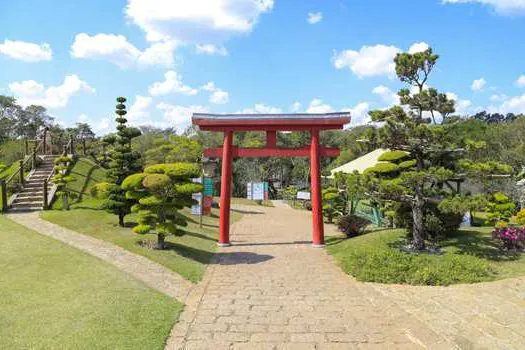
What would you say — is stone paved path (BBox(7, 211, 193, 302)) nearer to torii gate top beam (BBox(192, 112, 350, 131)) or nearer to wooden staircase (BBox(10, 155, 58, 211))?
wooden staircase (BBox(10, 155, 58, 211))

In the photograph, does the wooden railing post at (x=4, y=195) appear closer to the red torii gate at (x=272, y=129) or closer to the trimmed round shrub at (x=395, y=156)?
the red torii gate at (x=272, y=129)

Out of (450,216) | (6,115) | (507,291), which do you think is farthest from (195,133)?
(507,291)

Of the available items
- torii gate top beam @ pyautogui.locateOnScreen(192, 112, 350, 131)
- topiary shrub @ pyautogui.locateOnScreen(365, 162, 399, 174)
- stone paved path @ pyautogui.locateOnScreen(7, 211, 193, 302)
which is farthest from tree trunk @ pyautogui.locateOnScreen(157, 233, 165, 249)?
topiary shrub @ pyautogui.locateOnScreen(365, 162, 399, 174)

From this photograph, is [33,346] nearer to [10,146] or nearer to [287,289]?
[287,289]

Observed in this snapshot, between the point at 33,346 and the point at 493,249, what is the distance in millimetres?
12887

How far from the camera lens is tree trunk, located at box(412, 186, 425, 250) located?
14.1m

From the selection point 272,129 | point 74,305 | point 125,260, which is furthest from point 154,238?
point 74,305

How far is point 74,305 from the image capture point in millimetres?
8008

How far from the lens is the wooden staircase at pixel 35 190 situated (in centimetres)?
1938

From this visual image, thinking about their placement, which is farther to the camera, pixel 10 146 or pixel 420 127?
pixel 10 146

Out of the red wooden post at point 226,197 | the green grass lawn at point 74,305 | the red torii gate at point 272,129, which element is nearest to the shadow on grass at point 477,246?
the red torii gate at point 272,129

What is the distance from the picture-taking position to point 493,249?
13.7 metres

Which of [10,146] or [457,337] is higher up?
[10,146]

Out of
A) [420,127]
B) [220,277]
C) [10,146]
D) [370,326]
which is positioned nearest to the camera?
[370,326]
